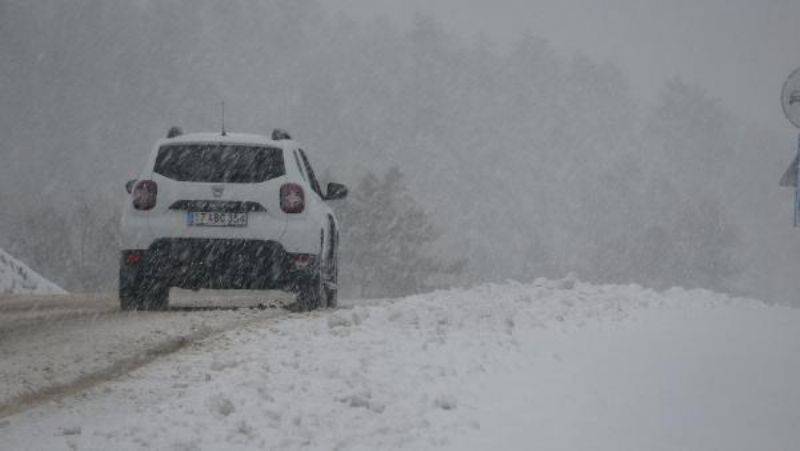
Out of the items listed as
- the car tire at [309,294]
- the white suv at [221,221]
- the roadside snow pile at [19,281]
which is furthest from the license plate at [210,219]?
the roadside snow pile at [19,281]

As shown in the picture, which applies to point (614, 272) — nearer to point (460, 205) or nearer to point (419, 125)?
point (460, 205)

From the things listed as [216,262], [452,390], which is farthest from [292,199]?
[452,390]

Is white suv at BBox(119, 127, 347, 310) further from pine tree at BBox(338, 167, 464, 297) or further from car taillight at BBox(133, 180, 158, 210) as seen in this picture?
pine tree at BBox(338, 167, 464, 297)

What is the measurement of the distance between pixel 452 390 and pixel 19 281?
16283 millimetres

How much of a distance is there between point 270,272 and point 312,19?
5130 inches

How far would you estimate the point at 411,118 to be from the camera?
109062 mm

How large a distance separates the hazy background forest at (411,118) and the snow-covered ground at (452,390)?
72631 millimetres

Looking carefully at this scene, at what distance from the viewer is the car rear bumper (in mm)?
8938

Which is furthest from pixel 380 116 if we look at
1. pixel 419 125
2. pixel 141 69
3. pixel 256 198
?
pixel 256 198

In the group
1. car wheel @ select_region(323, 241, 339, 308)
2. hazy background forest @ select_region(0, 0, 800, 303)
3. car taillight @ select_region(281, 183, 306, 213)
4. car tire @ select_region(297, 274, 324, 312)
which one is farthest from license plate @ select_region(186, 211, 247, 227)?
hazy background forest @ select_region(0, 0, 800, 303)

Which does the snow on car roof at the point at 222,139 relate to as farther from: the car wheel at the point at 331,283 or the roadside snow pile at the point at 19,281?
the roadside snow pile at the point at 19,281

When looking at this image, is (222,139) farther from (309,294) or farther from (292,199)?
(309,294)

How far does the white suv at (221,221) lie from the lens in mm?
8969

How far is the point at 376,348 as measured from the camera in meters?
6.20
